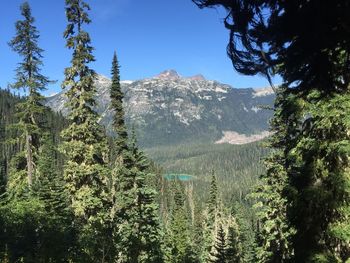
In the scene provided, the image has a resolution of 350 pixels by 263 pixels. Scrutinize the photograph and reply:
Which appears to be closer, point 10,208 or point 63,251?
point 63,251

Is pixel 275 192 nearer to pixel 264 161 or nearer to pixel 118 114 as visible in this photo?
pixel 264 161

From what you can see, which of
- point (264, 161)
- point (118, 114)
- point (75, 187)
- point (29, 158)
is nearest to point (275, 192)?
point (264, 161)

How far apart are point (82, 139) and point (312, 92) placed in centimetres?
1827

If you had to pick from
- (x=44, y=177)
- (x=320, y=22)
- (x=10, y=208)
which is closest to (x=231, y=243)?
Result: (x=44, y=177)

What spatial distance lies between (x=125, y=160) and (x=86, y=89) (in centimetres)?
697

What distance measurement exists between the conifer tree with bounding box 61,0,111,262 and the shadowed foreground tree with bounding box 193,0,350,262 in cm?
1034

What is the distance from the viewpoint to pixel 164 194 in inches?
5763

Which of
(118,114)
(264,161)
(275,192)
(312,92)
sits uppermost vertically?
(118,114)

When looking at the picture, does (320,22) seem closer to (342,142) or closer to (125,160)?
(342,142)

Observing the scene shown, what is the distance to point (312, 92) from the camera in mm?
7160

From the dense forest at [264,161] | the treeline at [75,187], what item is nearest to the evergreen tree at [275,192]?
the dense forest at [264,161]

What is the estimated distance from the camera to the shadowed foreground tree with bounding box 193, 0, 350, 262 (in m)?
4.22

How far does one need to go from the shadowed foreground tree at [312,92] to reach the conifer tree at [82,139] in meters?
10.3

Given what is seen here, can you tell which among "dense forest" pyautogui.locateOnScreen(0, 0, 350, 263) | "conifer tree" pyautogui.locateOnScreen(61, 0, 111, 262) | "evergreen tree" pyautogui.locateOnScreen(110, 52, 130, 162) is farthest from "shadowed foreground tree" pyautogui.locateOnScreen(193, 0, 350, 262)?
"evergreen tree" pyautogui.locateOnScreen(110, 52, 130, 162)
